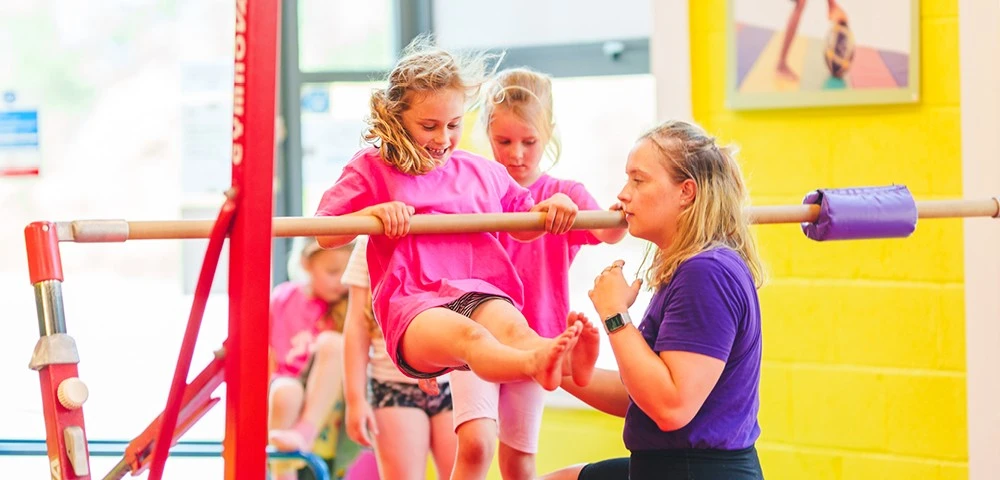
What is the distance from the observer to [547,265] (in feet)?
8.15

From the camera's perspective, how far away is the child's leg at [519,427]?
2531 millimetres

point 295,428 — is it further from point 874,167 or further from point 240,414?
point 240,414

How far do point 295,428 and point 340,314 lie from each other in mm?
409

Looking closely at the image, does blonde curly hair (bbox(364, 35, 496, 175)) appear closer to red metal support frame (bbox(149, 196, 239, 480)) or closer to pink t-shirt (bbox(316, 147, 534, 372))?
pink t-shirt (bbox(316, 147, 534, 372))

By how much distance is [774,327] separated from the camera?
3186 mm

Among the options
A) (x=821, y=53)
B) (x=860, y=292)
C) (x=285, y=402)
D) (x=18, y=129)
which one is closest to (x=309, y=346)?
(x=285, y=402)

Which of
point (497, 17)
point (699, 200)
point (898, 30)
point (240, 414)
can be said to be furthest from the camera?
point (497, 17)

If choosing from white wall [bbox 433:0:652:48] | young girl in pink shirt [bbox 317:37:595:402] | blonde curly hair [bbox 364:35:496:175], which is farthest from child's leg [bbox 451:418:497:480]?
white wall [bbox 433:0:652:48]

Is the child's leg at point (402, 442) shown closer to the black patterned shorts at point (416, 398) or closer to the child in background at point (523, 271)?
the black patterned shorts at point (416, 398)

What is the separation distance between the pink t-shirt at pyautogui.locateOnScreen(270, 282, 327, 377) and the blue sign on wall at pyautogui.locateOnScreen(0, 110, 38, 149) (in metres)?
1.02

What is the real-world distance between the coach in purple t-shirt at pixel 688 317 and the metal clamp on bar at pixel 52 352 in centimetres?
85

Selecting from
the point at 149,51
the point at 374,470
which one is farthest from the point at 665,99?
the point at 149,51

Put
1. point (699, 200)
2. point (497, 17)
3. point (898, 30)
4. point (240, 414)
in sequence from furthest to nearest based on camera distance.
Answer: point (497, 17)
point (898, 30)
point (699, 200)
point (240, 414)

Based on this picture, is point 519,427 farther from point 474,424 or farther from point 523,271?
point 523,271
